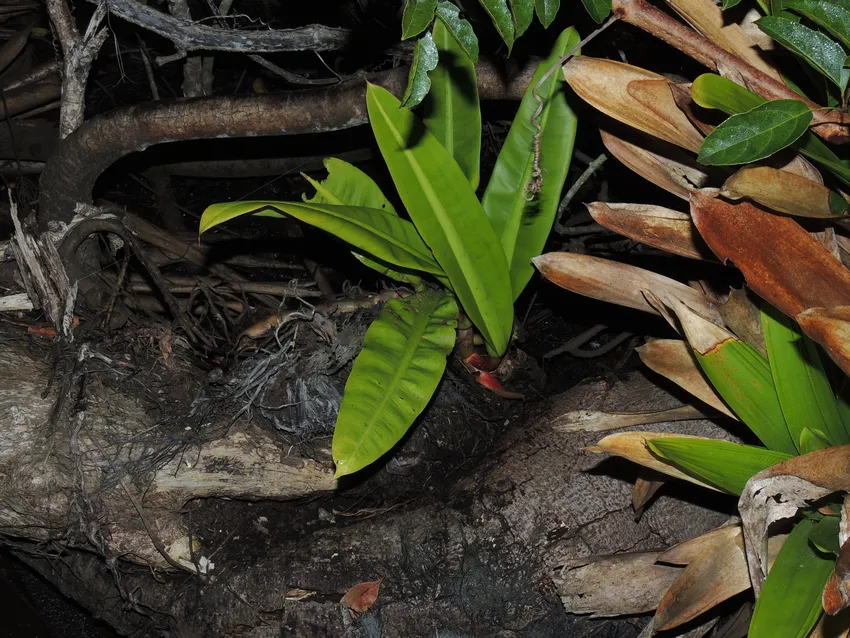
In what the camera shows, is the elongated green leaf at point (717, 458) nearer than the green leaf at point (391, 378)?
Yes

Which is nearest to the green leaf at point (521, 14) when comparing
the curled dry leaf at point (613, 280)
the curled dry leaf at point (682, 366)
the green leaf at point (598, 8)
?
the green leaf at point (598, 8)

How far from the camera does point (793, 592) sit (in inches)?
31.5

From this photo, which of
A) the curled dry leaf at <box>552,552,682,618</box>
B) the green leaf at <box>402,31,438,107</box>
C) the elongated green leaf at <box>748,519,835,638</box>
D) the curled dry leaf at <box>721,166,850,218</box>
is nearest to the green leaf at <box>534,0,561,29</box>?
the green leaf at <box>402,31,438,107</box>

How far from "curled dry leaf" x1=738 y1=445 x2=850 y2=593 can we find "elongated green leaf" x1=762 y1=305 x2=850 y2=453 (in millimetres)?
119

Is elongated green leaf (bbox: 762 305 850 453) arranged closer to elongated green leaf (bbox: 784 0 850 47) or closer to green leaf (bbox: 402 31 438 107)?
elongated green leaf (bbox: 784 0 850 47)

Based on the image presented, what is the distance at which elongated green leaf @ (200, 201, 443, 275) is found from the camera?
979 mm

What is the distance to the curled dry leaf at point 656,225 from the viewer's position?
0.99 m

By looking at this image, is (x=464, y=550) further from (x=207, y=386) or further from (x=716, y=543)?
(x=207, y=386)

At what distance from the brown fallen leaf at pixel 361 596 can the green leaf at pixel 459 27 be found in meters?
0.84

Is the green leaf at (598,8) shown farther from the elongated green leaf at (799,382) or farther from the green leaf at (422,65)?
the elongated green leaf at (799,382)

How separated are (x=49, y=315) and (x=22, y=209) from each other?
0.60 meters

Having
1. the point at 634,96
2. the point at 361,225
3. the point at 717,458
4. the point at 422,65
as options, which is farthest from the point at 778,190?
the point at 361,225

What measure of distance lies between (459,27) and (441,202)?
17.3 inches

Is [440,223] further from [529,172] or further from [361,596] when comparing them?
[361,596]
